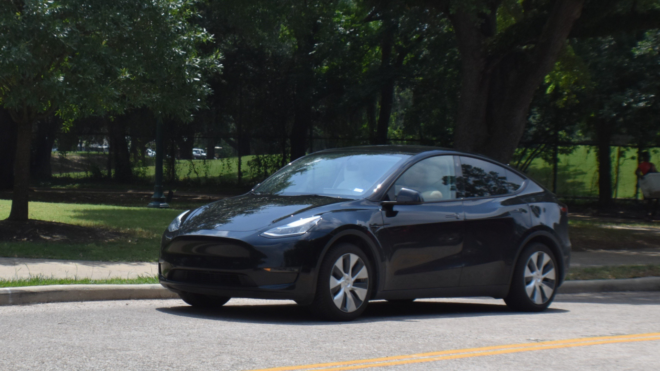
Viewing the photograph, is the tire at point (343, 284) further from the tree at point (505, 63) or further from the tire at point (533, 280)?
the tree at point (505, 63)

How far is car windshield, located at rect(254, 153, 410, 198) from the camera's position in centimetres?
755

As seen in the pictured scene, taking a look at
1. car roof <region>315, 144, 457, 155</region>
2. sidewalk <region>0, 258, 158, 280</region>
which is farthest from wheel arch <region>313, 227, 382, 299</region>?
Result: sidewalk <region>0, 258, 158, 280</region>

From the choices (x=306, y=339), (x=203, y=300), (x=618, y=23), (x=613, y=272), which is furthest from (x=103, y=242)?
(x=618, y=23)

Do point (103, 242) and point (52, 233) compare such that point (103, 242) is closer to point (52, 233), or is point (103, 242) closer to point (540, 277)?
point (52, 233)

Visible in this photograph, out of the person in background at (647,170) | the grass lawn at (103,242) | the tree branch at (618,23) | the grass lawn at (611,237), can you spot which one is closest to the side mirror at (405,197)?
the grass lawn at (103,242)

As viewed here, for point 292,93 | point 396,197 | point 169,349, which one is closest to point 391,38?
point 292,93

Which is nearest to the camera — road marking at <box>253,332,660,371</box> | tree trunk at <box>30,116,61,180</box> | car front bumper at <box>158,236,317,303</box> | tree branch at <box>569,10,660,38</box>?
road marking at <box>253,332,660,371</box>

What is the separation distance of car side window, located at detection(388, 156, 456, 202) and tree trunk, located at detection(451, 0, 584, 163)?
7.40m

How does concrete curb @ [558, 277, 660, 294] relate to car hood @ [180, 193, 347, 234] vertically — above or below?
below

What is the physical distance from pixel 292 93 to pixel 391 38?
5233mm

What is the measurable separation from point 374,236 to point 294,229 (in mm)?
807

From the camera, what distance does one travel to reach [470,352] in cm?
582

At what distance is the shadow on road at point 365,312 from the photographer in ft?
23.4

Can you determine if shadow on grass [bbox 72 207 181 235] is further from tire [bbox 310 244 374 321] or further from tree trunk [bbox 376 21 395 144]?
tree trunk [bbox 376 21 395 144]
